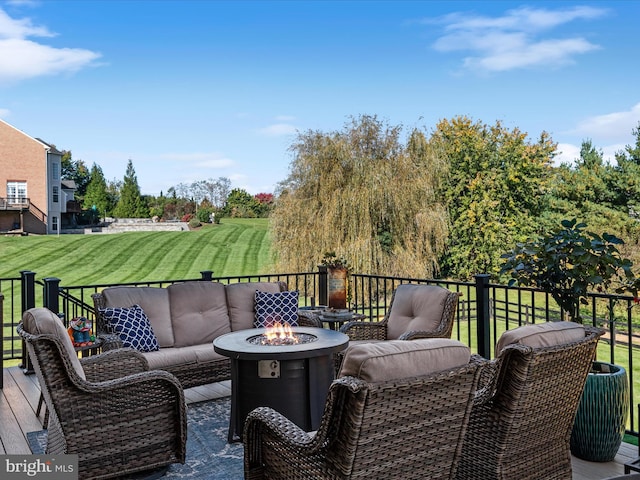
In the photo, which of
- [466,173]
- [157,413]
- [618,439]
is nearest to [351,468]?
[157,413]

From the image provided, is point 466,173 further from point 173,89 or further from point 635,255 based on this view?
point 173,89

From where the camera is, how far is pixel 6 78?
19.9 m

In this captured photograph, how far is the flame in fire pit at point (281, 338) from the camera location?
336 cm

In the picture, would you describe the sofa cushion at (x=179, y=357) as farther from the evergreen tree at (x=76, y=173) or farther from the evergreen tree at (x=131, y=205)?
the evergreen tree at (x=76, y=173)

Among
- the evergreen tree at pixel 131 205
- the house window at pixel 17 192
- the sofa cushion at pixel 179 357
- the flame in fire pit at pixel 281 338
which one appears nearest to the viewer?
the flame in fire pit at pixel 281 338

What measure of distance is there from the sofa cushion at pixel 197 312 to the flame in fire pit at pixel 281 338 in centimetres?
92

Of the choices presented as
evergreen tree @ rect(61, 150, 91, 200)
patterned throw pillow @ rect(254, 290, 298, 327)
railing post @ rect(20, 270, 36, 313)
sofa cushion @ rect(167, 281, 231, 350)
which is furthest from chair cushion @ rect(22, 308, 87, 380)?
evergreen tree @ rect(61, 150, 91, 200)

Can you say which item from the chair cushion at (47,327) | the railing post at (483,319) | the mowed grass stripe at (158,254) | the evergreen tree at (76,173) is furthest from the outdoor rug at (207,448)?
the evergreen tree at (76,173)

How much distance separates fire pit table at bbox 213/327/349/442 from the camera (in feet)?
10.2

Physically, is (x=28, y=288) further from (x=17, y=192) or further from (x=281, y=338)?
(x=17, y=192)

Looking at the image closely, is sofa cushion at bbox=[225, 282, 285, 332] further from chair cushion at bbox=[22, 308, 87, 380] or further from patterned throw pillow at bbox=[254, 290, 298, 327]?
chair cushion at bbox=[22, 308, 87, 380]

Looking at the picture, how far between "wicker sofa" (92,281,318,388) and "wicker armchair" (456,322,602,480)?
7.94 ft

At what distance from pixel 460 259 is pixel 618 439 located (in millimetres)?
14145

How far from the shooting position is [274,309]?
4.74 meters
